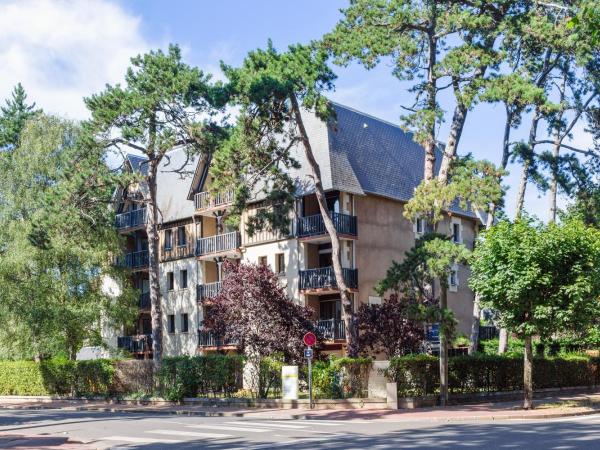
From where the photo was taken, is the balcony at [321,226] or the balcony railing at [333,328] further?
the balcony at [321,226]

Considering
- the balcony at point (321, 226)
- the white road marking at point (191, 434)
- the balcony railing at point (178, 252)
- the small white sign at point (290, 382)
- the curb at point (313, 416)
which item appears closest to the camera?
the white road marking at point (191, 434)

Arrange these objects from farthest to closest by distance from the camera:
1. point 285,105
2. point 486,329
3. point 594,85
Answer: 1. point 486,329
2. point 594,85
3. point 285,105

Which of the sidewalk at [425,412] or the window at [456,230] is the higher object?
the window at [456,230]

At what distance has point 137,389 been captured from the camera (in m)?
40.6

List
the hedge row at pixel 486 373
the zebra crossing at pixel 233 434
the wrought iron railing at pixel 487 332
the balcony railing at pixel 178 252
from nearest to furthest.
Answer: the zebra crossing at pixel 233 434 < the hedge row at pixel 486 373 < the balcony railing at pixel 178 252 < the wrought iron railing at pixel 487 332

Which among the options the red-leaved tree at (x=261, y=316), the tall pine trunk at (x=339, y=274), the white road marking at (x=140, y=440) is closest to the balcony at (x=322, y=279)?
the red-leaved tree at (x=261, y=316)

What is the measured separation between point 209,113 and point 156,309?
1044 centimetres

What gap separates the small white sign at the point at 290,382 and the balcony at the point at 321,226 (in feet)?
36.5

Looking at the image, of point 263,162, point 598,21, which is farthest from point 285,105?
point 598,21

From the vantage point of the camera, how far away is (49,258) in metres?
45.7

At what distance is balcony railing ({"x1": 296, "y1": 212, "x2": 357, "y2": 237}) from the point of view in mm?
42000

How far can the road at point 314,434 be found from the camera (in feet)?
53.9

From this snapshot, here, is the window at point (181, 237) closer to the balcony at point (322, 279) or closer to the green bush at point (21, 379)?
the green bush at point (21, 379)

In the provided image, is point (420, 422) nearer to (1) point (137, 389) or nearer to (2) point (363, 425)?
(2) point (363, 425)
